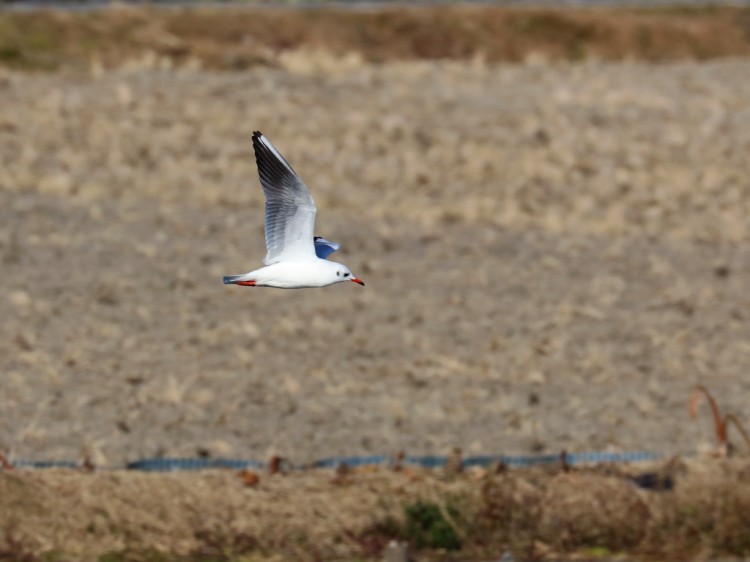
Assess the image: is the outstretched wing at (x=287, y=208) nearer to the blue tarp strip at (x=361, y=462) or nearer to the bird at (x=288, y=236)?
the bird at (x=288, y=236)

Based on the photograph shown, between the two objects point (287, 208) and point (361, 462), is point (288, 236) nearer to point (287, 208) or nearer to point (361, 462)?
point (287, 208)

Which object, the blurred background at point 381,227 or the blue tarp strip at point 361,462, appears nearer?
the blue tarp strip at point 361,462

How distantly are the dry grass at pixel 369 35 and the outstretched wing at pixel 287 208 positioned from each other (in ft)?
81.7

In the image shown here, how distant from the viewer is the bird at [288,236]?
36.9 feet

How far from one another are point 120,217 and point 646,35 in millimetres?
18530

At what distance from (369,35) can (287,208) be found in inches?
1110

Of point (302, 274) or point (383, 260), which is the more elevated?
point (302, 274)

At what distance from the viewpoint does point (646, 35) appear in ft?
134

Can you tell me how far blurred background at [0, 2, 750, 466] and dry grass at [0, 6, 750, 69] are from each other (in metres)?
0.08

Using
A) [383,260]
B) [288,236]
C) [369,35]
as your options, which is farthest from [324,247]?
[369,35]

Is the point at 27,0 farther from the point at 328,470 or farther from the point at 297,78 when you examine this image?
the point at 328,470

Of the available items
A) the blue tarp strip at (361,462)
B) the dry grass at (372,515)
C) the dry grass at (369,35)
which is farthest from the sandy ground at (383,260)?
the dry grass at (372,515)

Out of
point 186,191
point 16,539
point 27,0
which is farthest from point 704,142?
point 16,539

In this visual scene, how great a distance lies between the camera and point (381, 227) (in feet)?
90.2
